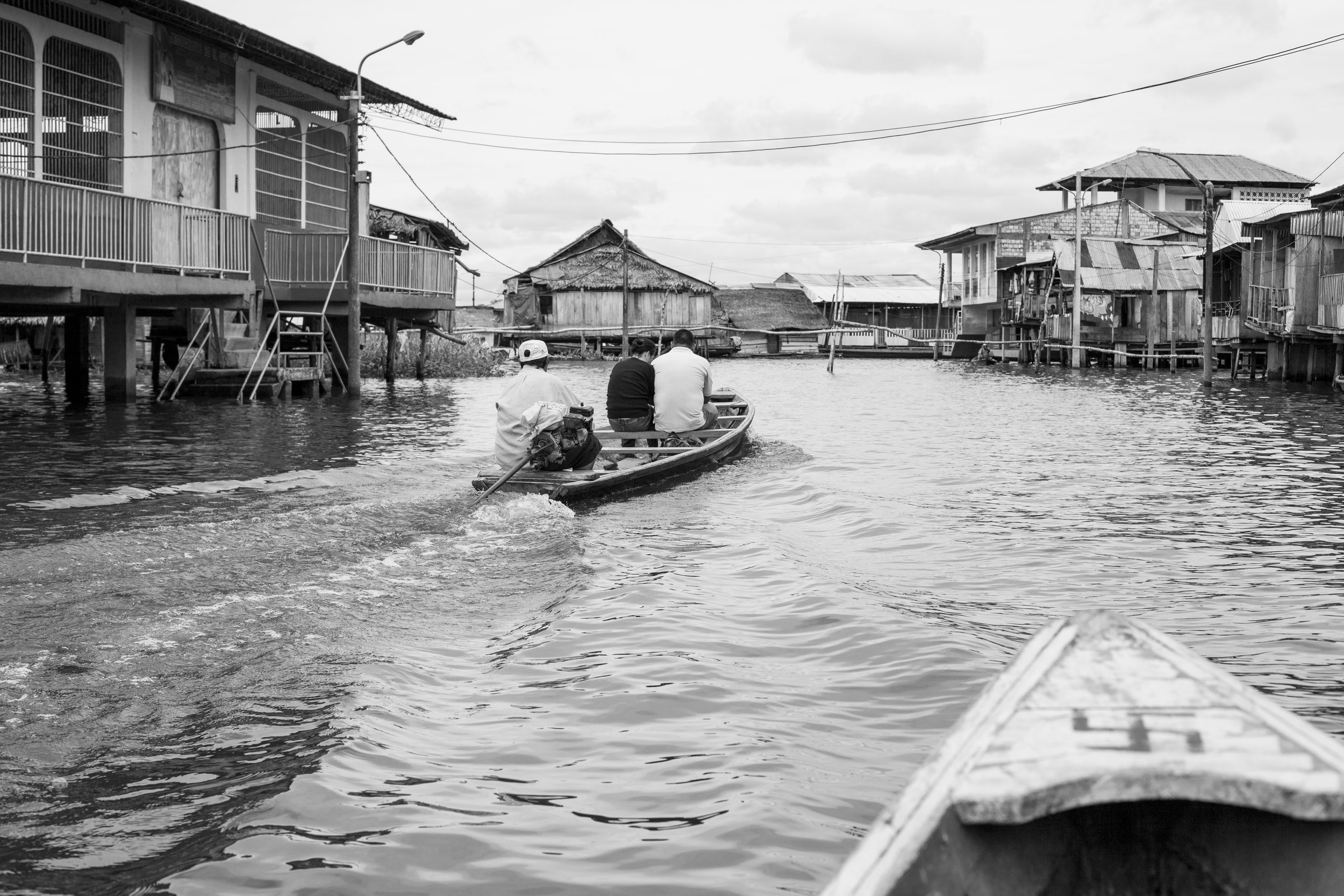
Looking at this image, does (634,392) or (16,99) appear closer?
(634,392)

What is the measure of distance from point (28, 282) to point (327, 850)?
1313cm

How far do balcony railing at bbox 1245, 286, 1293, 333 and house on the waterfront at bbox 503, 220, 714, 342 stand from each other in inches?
1021

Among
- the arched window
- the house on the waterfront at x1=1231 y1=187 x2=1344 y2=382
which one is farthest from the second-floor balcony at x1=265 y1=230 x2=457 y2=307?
the house on the waterfront at x1=1231 y1=187 x2=1344 y2=382

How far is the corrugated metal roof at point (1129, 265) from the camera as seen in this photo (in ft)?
155

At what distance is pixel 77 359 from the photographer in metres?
21.2

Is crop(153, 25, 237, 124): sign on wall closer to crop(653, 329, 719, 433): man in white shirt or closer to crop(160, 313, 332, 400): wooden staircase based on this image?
crop(160, 313, 332, 400): wooden staircase

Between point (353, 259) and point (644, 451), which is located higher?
point (353, 259)

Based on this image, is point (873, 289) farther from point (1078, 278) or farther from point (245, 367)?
point (245, 367)

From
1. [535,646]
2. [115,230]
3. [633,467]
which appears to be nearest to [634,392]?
[633,467]

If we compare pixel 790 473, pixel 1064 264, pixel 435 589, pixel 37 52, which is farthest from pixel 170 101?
pixel 1064 264

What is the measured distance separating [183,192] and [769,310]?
43.5 meters

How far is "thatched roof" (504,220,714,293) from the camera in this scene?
56.2 meters

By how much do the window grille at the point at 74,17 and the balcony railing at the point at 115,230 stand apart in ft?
8.81

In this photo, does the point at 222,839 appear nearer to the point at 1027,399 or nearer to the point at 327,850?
the point at 327,850
